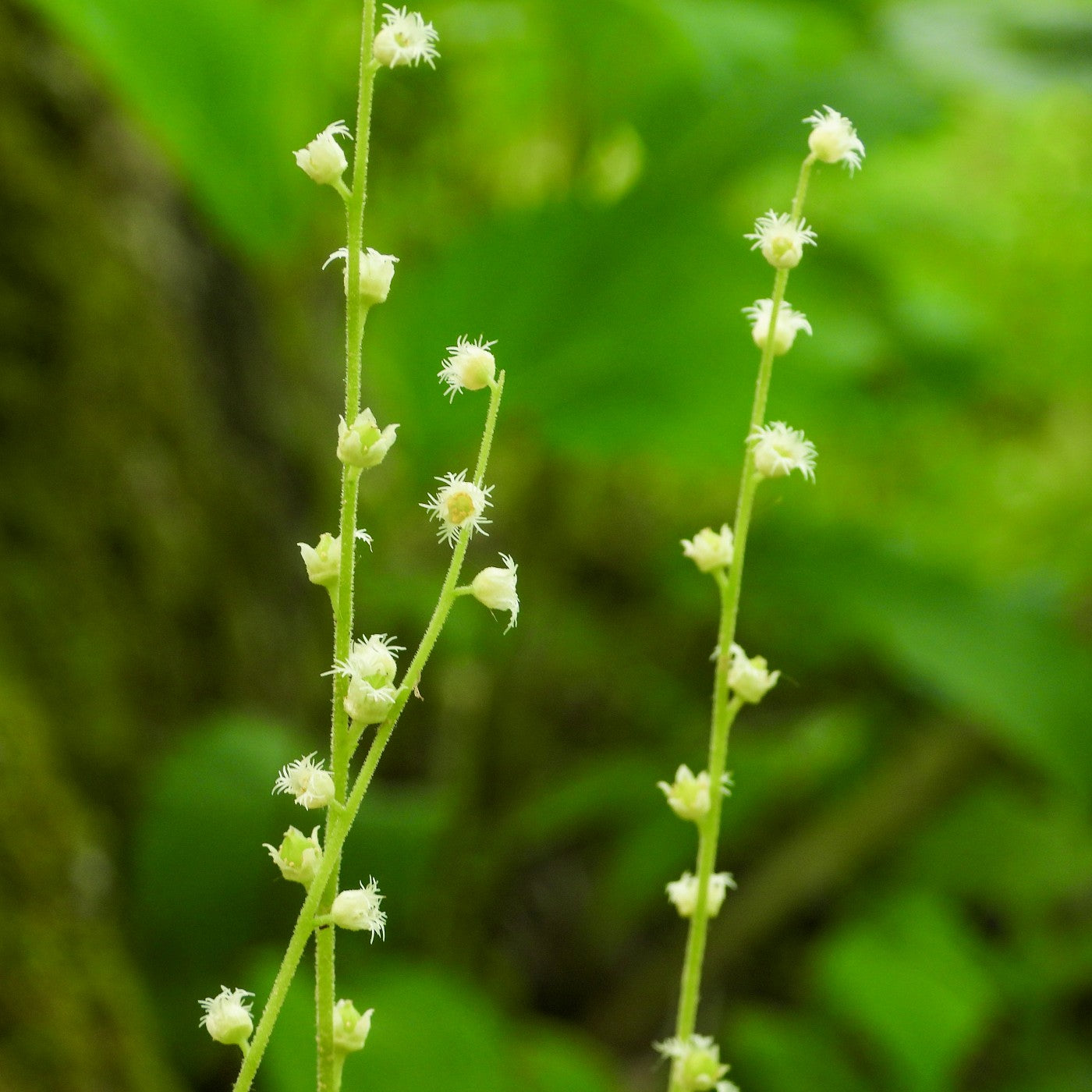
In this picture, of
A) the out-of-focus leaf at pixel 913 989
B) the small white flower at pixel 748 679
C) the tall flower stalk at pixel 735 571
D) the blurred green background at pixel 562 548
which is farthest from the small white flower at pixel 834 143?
the out-of-focus leaf at pixel 913 989

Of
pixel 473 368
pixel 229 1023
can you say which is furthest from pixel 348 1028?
pixel 473 368

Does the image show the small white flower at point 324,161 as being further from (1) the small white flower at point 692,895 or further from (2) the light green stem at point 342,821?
(1) the small white flower at point 692,895

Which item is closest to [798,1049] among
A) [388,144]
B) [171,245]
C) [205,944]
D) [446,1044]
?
[446,1044]

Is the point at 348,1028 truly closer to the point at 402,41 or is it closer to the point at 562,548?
the point at 402,41

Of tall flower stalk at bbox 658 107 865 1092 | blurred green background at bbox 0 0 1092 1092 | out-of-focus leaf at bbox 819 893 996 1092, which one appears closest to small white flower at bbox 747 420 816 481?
tall flower stalk at bbox 658 107 865 1092

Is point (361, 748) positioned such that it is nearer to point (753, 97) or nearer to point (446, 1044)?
point (446, 1044)

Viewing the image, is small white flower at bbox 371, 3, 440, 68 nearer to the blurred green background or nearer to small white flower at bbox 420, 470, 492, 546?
small white flower at bbox 420, 470, 492, 546
